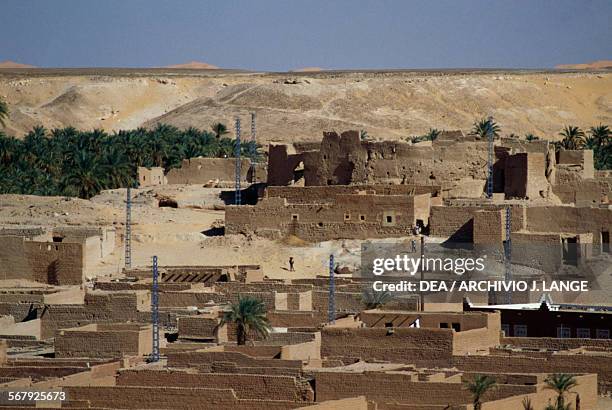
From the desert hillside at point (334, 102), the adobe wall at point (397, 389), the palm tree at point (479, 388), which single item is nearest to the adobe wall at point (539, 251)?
the adobe wall at point (397, 389)

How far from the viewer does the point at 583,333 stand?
51.5 meters

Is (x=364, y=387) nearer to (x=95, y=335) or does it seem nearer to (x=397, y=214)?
(x=95, y=335)

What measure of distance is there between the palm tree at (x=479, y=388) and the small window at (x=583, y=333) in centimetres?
1112

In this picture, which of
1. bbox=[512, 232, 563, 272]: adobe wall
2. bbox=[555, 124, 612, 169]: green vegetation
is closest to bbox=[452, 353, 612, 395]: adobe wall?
bbox=[512, 232, 563, 272]: adobe wall

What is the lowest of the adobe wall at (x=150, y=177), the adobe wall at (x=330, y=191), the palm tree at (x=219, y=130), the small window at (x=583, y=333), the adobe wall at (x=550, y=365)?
the adobe wall at (x=550, y=365)

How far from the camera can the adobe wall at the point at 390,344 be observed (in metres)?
46.5

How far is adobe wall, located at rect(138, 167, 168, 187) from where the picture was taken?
82.8 meters

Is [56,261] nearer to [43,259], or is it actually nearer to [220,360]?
[43,259]

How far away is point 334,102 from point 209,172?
44.5m

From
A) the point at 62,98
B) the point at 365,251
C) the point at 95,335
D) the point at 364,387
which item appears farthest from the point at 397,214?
the point at 62,98

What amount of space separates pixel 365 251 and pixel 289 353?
18.4 metres

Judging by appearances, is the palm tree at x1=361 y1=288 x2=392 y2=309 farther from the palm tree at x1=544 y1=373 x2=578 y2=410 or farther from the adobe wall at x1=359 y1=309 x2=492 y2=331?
the palm tree at x1=544 y1=373 x2=578 y2=410

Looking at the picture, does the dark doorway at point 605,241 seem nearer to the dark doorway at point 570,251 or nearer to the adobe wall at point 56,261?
the dark doorway at point 570,251

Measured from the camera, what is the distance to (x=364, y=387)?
41.6 meters
